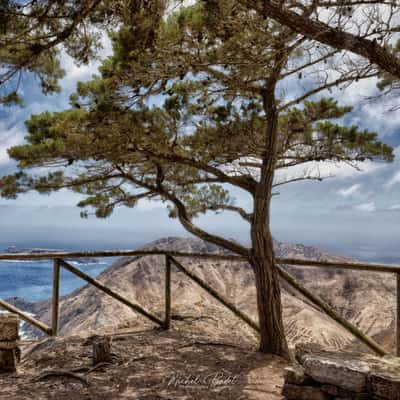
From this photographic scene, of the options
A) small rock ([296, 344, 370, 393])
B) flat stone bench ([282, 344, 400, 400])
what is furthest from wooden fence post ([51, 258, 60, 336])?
small rock ([296, 344, 370, 393])

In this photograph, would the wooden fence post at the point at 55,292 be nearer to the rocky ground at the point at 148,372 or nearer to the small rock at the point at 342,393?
the rocky ground at the point at 148,372

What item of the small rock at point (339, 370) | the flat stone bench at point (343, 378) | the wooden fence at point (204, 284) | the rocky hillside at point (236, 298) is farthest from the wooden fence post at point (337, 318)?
the rocky hillside at point (236, 298)

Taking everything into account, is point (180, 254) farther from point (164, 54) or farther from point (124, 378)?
point (164, 54)

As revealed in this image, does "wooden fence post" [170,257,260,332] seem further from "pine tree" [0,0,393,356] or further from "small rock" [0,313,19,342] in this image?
"small rock" [0,313,19,342]

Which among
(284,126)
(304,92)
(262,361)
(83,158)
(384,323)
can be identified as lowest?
(384,323)

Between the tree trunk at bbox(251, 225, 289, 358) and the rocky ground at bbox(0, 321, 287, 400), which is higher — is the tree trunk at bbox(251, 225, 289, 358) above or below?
above

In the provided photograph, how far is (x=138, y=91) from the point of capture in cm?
315

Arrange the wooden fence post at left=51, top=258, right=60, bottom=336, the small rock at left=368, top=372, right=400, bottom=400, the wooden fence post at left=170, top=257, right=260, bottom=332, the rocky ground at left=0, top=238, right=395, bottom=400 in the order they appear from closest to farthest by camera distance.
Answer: the small rock at left=368, top=372, right=400, bottom=400, the rocky ground at left=0, top=238, right=395, bottom=400, the wooden fence post at left=51, top=258, right=60, bottom=336, the wooden fence post at left=170, top=257, right=260, bottom=332

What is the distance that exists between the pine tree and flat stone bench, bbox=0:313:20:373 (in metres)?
1.30

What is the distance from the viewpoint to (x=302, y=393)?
93.0 inches

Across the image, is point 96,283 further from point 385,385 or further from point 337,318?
point 385,385

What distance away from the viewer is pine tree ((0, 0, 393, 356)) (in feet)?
8.75

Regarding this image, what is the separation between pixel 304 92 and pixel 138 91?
62.3 inches

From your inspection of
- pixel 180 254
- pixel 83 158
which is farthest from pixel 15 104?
pixel 180 254
